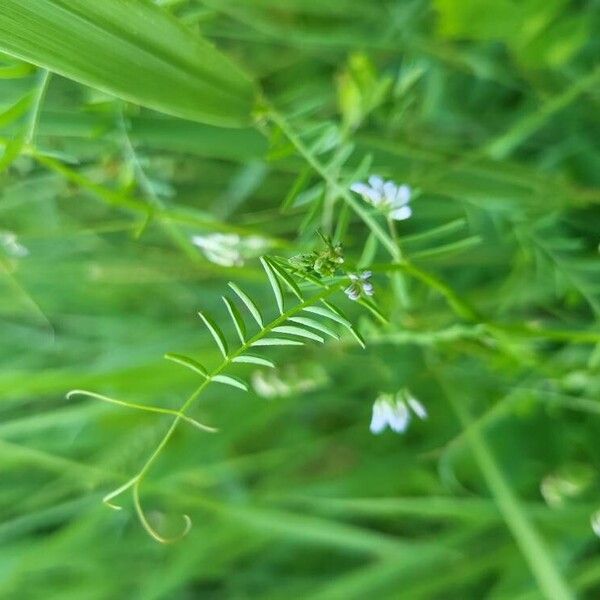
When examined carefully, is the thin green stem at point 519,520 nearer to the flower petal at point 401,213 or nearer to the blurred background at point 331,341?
the blurred background at point 331,341

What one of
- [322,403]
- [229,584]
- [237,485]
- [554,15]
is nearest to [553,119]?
[554,15]

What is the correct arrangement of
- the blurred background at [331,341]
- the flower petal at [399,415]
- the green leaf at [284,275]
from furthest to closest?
the blurred background at [331,341], the flower petal at [399,415], the green leaf at [284,275]

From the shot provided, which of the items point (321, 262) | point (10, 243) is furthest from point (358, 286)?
point (10, 243)

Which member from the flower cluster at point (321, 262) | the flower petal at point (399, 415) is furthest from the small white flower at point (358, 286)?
the flower petal at point (399, 415)

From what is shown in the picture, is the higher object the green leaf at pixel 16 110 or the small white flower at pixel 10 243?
the green leaf at pixel 16 110

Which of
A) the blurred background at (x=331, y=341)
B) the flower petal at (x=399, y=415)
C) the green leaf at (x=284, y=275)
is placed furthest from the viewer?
the blurred background at (x=331, y=341)

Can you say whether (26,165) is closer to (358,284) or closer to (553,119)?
(358,284)

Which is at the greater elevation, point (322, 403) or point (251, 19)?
point (251, 19)
